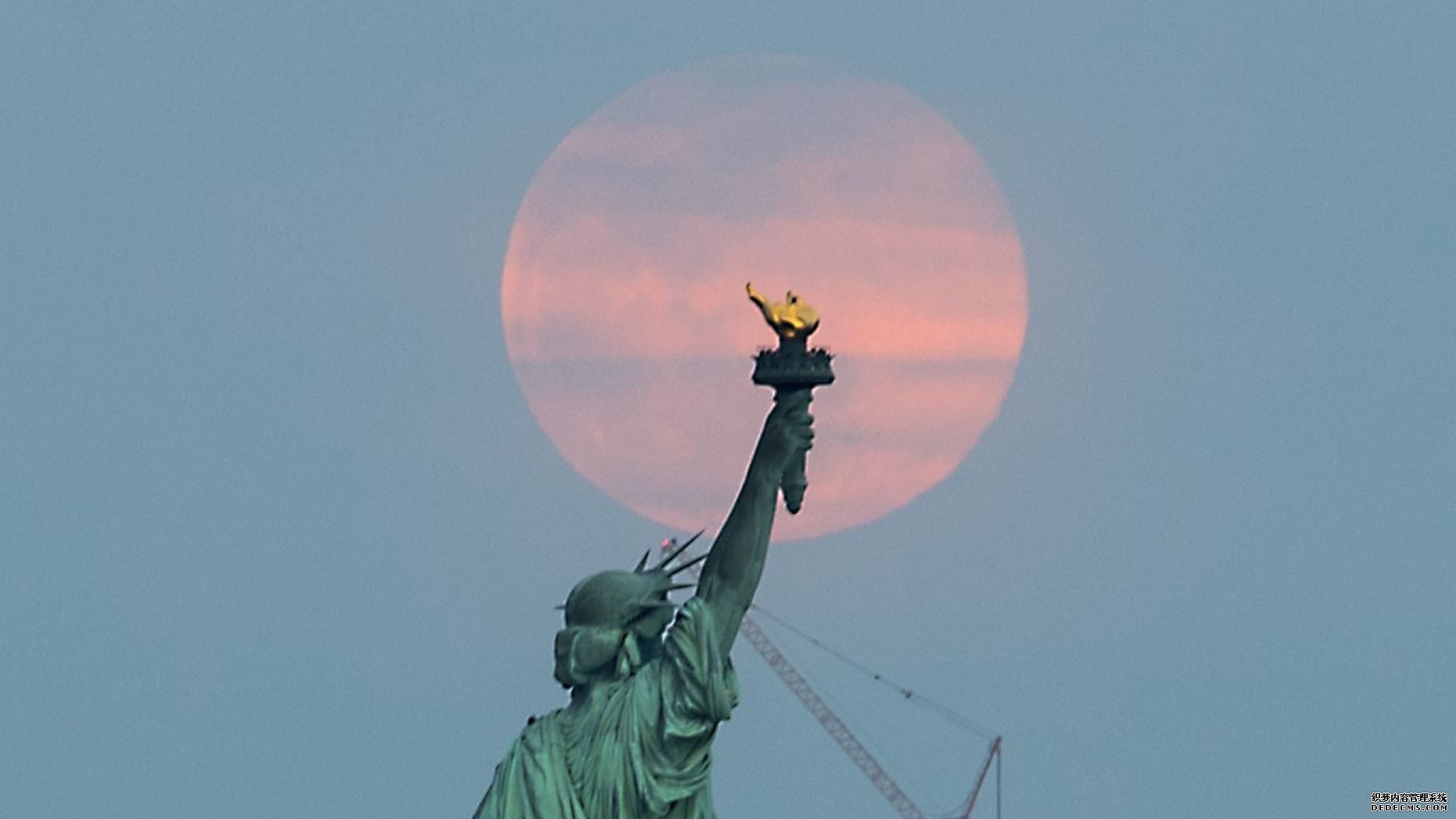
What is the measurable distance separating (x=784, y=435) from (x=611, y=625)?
181 centimetres

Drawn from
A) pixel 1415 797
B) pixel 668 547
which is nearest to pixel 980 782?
pixel 1415 797

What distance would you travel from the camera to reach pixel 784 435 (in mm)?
33406

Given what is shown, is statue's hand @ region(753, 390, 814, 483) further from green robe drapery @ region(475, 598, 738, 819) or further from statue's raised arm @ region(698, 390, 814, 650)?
green robe drapery @ region(475, 598, 738, 819)

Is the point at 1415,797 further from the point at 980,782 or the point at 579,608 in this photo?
the point at 980,782

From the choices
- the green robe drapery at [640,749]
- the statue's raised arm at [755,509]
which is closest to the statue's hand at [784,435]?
the statue's raised arm at [755,509]

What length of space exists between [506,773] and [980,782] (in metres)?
76.9

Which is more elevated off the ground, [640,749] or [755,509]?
[755,509]

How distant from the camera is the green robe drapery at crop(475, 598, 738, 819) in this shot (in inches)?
1313

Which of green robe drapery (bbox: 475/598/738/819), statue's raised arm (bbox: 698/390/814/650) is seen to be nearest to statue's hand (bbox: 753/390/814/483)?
statue's raised arm (bbox: 698/390/814/650)

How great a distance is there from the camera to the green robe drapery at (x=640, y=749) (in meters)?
33.3

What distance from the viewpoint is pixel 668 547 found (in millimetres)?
35094

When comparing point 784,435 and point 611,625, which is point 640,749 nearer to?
point 611,625

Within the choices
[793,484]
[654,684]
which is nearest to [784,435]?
[793,484]

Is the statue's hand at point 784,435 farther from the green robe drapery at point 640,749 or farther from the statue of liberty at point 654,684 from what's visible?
the green robe drapery at point 640,749
